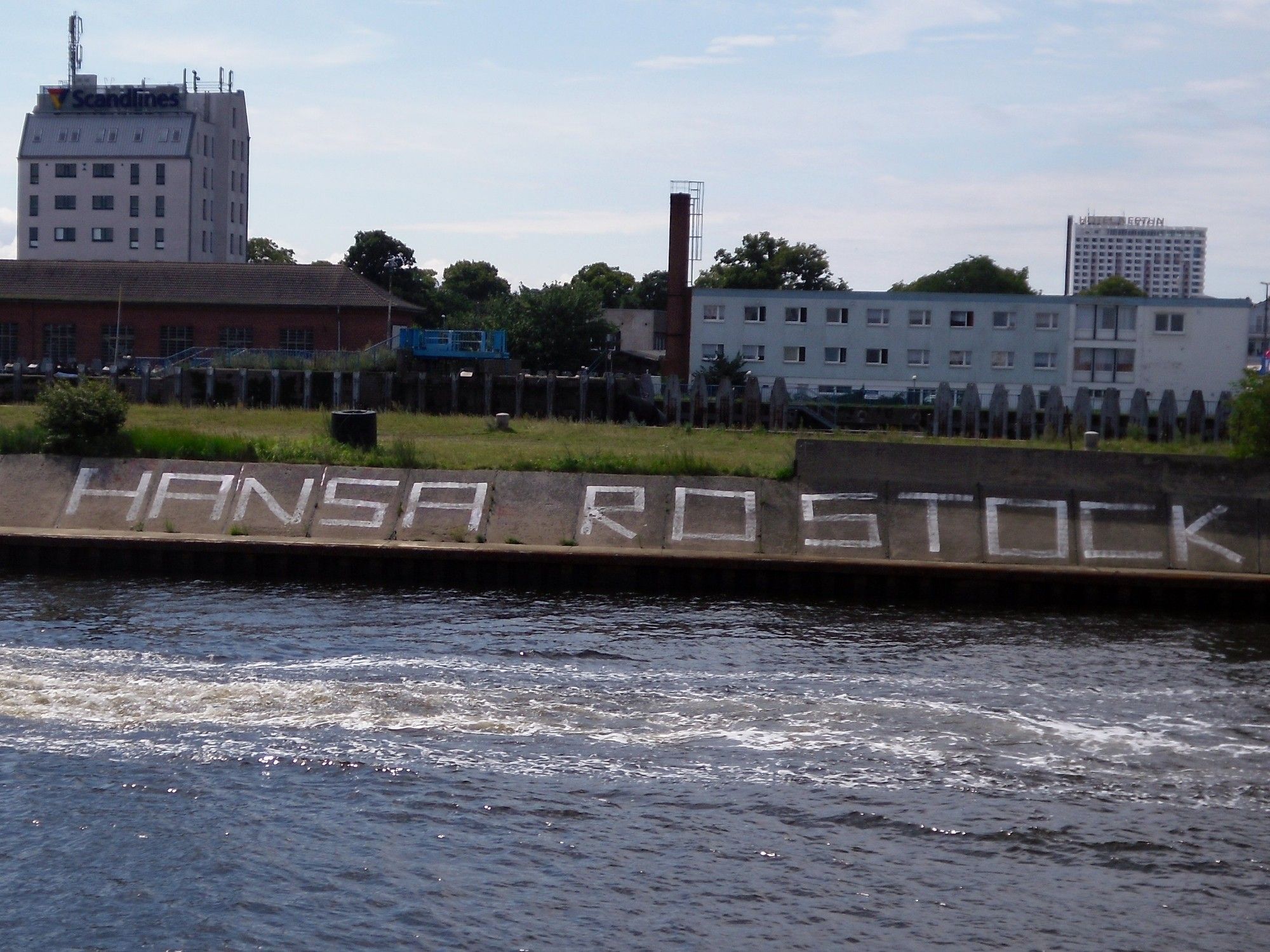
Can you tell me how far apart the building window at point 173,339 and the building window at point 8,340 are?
7523mm

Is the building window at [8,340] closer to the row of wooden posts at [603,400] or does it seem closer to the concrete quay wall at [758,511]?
the row of wooden posts at [603,400]

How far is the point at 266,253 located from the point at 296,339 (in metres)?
62.9

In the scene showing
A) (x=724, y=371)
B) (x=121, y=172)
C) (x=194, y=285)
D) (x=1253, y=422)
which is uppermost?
(x=121, y=172)

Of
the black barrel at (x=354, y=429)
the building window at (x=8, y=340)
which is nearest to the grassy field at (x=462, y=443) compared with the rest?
the black barrel at (x=354, y=429)

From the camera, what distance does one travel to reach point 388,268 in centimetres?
10294

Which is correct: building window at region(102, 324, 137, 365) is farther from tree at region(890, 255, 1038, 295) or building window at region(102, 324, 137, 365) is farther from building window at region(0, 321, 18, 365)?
tree at region(890, 255, 1038, 295)

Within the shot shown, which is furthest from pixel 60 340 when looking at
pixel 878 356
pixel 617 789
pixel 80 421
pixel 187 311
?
pixel 617 789

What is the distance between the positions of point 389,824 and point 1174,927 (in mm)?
5371

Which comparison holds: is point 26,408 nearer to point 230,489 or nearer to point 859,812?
point 230,489

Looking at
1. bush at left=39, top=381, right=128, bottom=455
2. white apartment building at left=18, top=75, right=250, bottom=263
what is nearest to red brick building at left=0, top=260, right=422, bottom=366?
white apartment building at left=18, top=75, right=250, bottom=263

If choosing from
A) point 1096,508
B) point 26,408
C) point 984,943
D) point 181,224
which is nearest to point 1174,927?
point 984,943

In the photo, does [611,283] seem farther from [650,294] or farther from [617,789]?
[617,789]

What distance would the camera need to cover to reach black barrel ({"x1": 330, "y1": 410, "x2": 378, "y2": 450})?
76.1 ft

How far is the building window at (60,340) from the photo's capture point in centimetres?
6894
